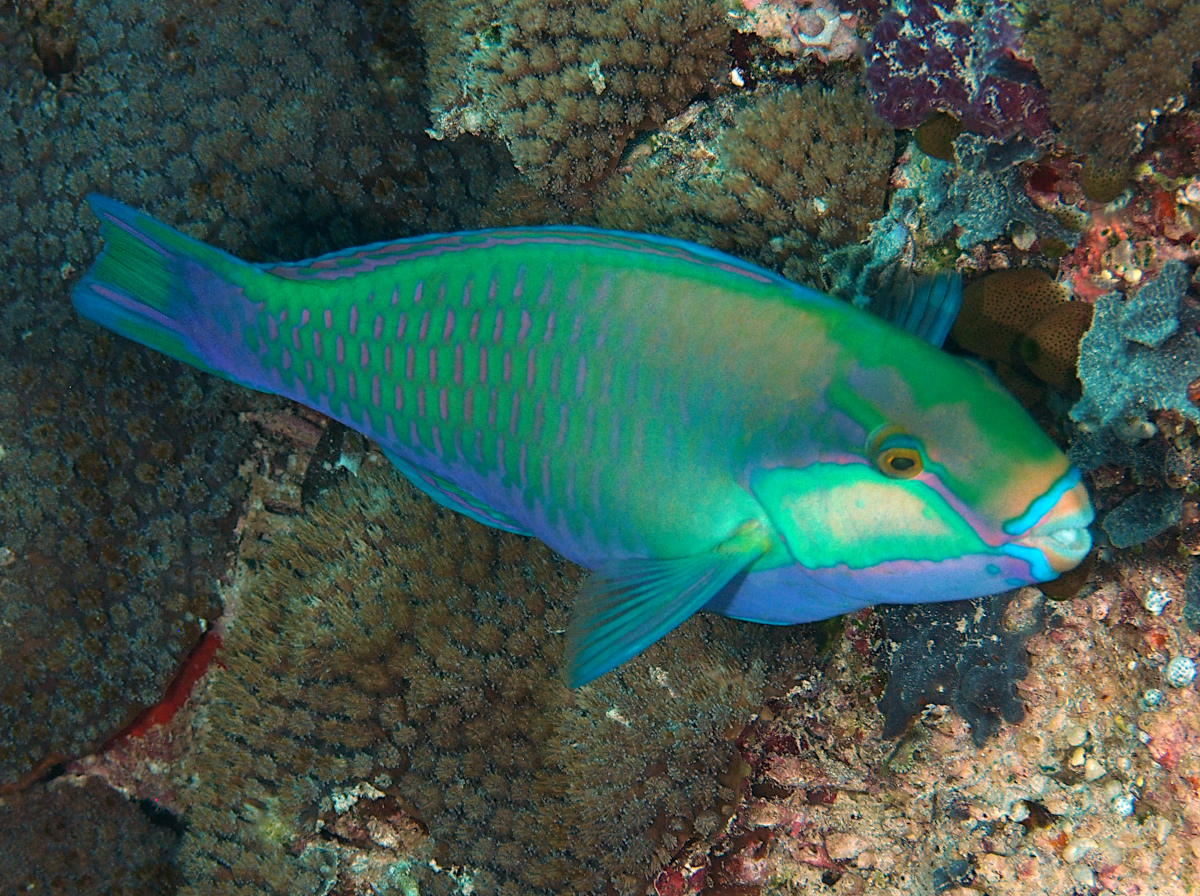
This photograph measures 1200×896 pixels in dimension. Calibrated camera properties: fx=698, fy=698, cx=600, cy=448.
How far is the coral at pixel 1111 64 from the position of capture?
185 centimetres

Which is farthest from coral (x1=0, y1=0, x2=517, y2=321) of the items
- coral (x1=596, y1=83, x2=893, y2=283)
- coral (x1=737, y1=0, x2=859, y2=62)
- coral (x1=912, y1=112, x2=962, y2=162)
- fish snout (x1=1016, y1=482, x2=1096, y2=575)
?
fish snout (x1=1016, y1=482, x2=1096, y2=575)

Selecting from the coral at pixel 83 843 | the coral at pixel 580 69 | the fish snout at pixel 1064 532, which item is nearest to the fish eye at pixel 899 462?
the fish snout at pixel 1064 532

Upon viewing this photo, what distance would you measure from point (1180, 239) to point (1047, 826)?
211 cm

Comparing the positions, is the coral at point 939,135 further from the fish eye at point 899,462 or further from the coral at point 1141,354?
the fish eye at point 899,462

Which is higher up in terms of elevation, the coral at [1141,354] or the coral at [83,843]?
the coral at [1141,354]

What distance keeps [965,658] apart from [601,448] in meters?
1.75

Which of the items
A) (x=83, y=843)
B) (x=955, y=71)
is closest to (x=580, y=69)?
(x=955, y=71)

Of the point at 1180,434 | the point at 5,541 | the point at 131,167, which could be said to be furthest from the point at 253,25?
the point at 1180,434

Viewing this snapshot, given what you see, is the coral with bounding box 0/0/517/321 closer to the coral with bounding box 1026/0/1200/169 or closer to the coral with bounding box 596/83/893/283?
the coral with bounding box 596/83/893/283

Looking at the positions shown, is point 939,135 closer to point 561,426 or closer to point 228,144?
point 561,426

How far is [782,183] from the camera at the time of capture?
106 inches

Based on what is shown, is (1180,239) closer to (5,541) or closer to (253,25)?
(253,25)

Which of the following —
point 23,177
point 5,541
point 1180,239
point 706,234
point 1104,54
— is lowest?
point 5,541

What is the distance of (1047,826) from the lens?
2.62m
